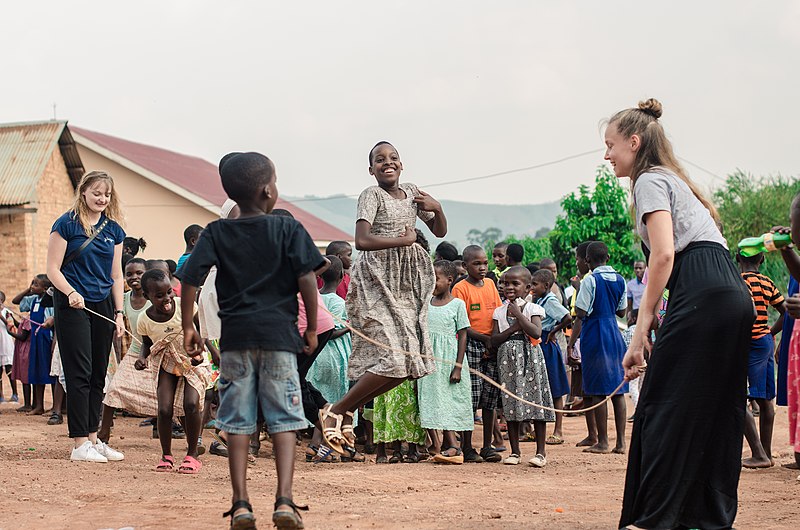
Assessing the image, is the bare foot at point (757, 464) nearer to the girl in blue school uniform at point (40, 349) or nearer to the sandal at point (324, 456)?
the sandal at point (324, 456)

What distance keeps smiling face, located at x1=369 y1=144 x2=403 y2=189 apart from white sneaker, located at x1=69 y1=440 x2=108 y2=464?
2983 millimetres

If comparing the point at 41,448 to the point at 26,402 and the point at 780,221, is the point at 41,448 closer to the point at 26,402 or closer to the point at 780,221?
the point at 26,402

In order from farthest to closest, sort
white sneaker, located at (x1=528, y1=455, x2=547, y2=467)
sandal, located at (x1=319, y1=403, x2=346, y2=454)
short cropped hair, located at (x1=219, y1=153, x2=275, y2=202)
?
white sneaker, located at (x1=528, y1=455, x2=547, y2=467) → sandal, located at (x1=319, y1=403, x2=346, y2=454) → short cropped hair, located at (x1=219, y1=153, x2=275, y2=202)

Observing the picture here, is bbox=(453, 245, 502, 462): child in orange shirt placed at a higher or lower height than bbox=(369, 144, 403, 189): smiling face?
lower

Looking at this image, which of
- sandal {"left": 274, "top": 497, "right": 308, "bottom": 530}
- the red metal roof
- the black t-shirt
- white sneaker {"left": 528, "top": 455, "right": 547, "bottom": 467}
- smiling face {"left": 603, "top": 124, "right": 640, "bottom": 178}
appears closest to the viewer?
sandal {"left": 274, "top": 497, "right": 308, "bottom": 530}

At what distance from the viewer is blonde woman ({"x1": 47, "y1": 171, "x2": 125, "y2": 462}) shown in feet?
24.0

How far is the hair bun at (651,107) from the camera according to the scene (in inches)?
194

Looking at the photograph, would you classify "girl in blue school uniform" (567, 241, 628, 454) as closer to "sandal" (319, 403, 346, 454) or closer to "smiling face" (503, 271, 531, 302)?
"smiling face" (503, 271, 531, 302)

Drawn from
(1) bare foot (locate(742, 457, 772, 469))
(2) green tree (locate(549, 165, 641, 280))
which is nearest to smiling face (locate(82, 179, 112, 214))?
(1) bare foot (locate(742, 457, 772, 469))

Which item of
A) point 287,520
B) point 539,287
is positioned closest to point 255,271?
point 287,520

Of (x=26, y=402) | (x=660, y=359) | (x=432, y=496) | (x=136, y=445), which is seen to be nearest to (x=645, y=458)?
(x=660, y=359)

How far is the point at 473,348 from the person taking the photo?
8719 mm

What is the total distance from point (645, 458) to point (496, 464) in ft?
11.7

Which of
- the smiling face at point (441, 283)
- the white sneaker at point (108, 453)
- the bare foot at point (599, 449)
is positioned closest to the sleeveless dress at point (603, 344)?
the bare foot at point (599, 449)
